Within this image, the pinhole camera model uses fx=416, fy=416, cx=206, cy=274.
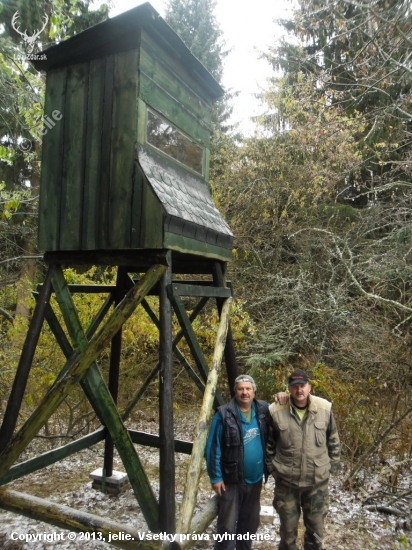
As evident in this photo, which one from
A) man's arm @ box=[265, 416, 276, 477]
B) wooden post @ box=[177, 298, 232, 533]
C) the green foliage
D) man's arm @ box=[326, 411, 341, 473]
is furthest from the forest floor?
the green foliage

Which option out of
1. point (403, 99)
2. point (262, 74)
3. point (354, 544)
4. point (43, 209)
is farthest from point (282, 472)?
point (262, 74)

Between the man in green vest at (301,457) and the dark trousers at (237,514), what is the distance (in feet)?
0.67

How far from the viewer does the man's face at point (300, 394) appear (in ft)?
10.4

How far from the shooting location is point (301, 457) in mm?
3174

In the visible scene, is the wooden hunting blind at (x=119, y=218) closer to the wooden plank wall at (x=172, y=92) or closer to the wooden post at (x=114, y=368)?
the wooden plank wall at (x=172, y=92)

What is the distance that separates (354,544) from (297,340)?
457cm

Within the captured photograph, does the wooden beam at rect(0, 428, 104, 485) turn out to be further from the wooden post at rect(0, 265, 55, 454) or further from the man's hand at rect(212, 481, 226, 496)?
the man's hand at rect(212, 481, 226, 496)

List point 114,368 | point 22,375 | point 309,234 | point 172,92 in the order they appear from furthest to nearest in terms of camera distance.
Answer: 1. point 309,234
2. point 114,368
3. point 172,92
4. point 22,375

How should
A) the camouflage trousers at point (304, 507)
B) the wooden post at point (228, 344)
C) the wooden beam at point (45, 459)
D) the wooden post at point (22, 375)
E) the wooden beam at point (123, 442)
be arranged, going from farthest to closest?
the wooden post at point (228, 344) → the wooden beam at point (45, 459) → the wooden post at point (22, 375) → the camouflage trousers at point (304, 507) → the wooden beam at point (123, 442)

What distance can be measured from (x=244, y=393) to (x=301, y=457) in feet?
2.19

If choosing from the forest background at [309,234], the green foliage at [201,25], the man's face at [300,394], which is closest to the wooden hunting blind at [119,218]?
the man's face at [300,394]

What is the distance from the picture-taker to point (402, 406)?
5.90 meters

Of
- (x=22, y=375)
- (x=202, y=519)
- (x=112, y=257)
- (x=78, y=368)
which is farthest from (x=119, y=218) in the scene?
(x=202, y=519)

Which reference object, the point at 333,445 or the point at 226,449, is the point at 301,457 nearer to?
the point at 333,445
